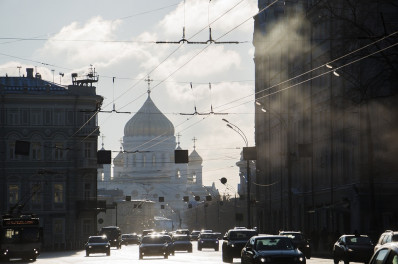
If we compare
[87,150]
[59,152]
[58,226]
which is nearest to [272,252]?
[58,226]

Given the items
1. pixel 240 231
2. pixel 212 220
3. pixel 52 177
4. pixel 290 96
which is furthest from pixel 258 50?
pixel 212 220

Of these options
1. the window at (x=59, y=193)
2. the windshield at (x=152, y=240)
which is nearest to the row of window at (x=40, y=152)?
the window at (x=59, y=193)

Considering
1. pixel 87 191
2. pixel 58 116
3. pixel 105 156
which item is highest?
pixel 58 116

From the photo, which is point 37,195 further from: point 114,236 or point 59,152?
point 114,236

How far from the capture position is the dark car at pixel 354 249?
41625 mm

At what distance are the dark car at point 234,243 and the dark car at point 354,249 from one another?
5136mm

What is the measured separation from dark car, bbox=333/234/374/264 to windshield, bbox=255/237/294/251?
8468 millimetres

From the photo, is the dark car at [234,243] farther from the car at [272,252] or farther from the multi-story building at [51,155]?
the multi-story building at [51,155]

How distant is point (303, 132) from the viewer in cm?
8350

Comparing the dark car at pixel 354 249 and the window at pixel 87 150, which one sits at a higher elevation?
the window at pixel 87 150

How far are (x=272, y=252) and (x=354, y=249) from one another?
33.5 ft

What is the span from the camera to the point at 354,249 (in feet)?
Result: 137

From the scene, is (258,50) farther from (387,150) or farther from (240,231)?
(240,231)

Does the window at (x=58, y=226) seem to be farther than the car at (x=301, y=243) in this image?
Yes
